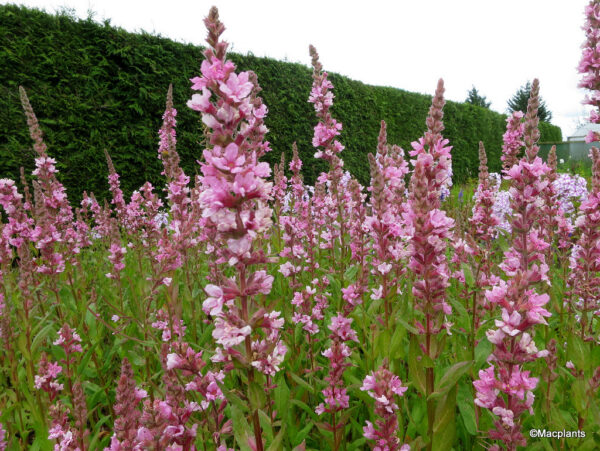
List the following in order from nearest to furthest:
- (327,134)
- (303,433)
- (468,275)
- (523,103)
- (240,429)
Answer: (240,429), (303,433), (468,275), (327,134), (523,103)

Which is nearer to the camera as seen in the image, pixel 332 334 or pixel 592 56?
pixel 332 334

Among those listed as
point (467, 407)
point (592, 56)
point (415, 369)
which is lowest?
point (467, 407)

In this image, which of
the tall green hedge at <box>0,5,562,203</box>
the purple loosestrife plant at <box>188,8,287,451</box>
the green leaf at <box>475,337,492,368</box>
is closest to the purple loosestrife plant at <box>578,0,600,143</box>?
the green leaf at <box>475,337,492,368</box>

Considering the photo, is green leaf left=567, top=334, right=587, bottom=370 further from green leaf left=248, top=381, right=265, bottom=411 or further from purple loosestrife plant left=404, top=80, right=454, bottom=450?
green leaf left=248, top=381, right=265, bottom=411

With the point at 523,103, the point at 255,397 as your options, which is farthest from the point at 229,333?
the point at 523,103

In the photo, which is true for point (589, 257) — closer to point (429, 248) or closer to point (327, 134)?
point (429, 248)

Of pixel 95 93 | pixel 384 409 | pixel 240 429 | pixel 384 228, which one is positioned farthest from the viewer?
pixel 95 93

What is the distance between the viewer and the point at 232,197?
1.31 metres

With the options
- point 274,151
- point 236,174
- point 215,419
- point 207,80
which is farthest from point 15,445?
point 274,151

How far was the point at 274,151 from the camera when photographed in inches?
468

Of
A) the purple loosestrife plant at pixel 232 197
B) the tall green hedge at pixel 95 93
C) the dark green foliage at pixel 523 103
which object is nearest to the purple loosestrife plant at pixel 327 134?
the purple loosestrife plant at pixel 232 197

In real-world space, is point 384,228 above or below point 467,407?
above

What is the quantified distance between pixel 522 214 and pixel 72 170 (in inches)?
353

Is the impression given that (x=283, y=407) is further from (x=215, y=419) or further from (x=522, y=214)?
(x=522, y=214)
